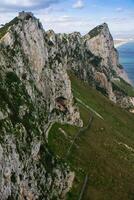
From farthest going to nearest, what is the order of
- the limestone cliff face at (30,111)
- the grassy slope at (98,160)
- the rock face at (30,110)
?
the grassy slope at (98,160) → the rock face at (30,110) → the limestone cliff face at (30,111)

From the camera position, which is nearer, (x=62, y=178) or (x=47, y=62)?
(x=62, y=178)

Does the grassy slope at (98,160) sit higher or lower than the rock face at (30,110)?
lower

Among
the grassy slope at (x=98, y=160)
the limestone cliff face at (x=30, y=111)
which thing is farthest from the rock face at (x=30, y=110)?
the grassy slope at (x=98, y=160)

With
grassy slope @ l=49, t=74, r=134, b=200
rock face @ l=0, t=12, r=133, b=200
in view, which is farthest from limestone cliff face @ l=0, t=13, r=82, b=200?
grassy slope @ l=49, t=74, r=134, b=200

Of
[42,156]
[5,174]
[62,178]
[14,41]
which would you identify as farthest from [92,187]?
[5,174]

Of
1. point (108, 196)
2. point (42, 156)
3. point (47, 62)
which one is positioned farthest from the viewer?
point (47, 62)

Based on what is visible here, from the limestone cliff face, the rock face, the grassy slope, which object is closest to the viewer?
the limestone cliff face

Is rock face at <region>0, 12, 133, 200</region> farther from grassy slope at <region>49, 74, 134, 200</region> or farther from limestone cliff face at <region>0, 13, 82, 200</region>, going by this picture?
grassy slope at <region>49, 74, 134, 200</region>

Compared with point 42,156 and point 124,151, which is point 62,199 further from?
point 124,151

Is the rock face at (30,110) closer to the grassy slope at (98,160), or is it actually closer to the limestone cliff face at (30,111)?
the limestone cliff face at (30,111)
